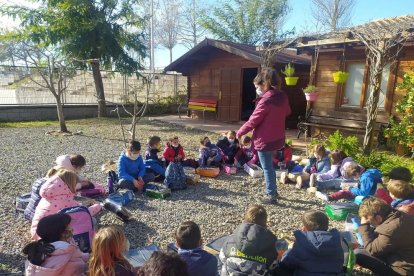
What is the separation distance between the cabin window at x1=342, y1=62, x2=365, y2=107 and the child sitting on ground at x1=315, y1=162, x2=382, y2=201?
167 inches

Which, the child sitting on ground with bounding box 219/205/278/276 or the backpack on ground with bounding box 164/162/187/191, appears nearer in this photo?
the child sitting on ground with bounding box 219/205/278/276

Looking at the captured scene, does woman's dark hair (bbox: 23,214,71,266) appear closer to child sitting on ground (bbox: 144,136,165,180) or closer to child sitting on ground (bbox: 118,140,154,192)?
child sitting on ground (bbox: 118,140,154,192)

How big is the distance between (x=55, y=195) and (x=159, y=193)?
1.79 m

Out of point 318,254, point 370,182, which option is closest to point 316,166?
point 370,182

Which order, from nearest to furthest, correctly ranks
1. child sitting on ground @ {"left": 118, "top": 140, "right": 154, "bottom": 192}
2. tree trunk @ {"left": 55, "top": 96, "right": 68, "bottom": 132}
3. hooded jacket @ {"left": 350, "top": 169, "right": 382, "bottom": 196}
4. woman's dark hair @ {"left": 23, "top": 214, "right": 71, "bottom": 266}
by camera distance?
woman's dark hair @ {"left": 23, "top": 214, "right": 71, "bottom": 266} < hooded jacket @ {"left": 350, "top": 169, "right": 382, "bottom": 196} < child sitting on ground @ {"left": 118, "top": 140, "right": 154, "bottom": 192} < tree trunk @ {"left": 55, "top": 96, "right": 68, "bottom": 132}

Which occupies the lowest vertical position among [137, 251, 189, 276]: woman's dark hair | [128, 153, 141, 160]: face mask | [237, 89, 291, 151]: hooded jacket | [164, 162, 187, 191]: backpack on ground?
[164, 162, 187, 191]: backpack on ground

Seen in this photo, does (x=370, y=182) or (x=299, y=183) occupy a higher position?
(x=370, y=182)

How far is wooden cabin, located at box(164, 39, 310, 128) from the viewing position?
1239 centimetres

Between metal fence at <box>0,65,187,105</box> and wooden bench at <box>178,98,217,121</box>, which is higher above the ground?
metal fence at <box>0,65,187,105</box>

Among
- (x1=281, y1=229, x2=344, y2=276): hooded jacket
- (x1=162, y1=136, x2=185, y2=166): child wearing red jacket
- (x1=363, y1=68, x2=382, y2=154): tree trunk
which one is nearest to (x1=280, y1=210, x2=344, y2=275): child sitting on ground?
(x1=281, y1=229, x2=344, y2=276): hooded jacket

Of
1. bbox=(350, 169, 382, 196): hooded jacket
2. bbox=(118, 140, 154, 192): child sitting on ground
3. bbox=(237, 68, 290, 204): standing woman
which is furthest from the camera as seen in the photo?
bbox=(118, 140, 154, 192): child sitting on ground

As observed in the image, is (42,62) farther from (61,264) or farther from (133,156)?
(61,264)

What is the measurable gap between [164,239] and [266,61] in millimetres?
6855

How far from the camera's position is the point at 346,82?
357 inches
